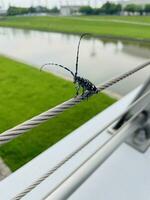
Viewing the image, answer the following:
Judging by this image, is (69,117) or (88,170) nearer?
(88,170)

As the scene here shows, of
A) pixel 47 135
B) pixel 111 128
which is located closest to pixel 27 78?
pixel 47 135

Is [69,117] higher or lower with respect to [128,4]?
lower

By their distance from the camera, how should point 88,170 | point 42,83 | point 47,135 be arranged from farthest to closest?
point 42,83 < point 47,135 < point 88,170

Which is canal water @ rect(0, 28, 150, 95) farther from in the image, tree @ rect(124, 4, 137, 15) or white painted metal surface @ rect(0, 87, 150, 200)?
tree @ rect(124, 4, 137, 15)

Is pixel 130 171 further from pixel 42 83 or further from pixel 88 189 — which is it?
pixel 42 83

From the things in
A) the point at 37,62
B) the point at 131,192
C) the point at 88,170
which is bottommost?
the point at 37,62

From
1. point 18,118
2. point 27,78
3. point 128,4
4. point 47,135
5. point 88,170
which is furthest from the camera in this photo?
point 128,4

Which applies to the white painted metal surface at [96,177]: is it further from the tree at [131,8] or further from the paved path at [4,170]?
the tree at [131,8]

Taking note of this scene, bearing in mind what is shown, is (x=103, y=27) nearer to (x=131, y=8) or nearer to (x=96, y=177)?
(x=131, y=8)
